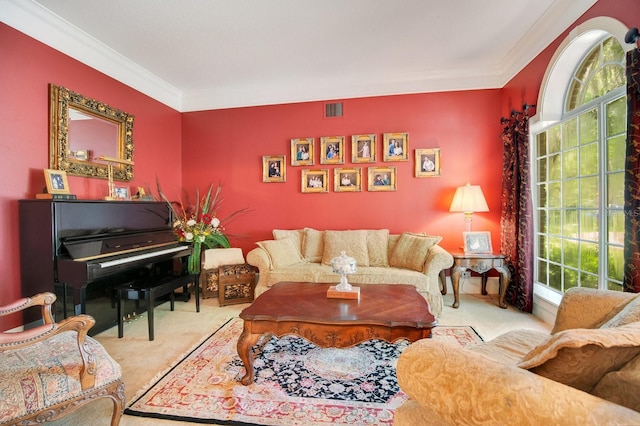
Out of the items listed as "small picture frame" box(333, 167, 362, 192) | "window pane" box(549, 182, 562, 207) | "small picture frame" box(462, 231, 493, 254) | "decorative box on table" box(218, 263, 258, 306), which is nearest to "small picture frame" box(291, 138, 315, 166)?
"small picture frame" box(333, 167, 362, 192)

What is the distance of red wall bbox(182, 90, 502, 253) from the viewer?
3871 millimetres

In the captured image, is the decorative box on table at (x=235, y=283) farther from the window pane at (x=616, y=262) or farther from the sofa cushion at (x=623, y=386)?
the window pane at (x=616, y=262)

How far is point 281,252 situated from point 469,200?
2.40 metres

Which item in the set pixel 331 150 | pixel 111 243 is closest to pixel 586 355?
pixel 111 243

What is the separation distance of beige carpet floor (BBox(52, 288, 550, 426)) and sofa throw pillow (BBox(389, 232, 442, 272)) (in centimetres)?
63

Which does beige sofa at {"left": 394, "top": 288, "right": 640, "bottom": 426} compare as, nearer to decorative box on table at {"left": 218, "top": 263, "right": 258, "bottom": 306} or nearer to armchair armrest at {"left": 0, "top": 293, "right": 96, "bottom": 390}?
armchair armrest at {"left": 0, "top": 293, "right": 96, "bottom": 390}

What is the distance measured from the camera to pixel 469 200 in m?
3.50

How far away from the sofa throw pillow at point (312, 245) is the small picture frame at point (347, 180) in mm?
722

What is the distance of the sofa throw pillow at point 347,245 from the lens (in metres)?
3.60

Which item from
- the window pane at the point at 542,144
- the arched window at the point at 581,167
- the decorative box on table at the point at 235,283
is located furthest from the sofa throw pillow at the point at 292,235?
the window pane at the point at 542,144

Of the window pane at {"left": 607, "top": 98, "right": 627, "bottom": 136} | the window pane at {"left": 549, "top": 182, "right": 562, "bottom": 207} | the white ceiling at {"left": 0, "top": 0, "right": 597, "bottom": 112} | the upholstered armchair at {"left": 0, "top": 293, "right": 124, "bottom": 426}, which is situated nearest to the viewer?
the upholstered armchair at {"left": 0, "top": 293, "right": 124, "bottom": 426}

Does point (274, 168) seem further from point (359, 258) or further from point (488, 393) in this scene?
point (488, 393)

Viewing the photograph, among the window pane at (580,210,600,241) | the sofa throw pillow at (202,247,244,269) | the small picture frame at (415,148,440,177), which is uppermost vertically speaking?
the small picture frame at (415,148,440,177)

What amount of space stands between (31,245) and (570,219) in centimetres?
492
